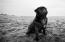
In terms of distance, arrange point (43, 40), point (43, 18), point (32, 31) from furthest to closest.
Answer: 1. point (32, 31)
2. point (43, 40)
3. point (43, 18)

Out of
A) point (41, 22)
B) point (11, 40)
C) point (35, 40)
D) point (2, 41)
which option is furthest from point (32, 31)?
point (2, 41)

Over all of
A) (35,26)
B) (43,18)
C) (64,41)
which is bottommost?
(64,41)

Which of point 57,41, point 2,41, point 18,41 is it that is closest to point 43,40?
point 57,41

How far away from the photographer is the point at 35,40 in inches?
149

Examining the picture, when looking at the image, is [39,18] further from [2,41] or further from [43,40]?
[2,41]

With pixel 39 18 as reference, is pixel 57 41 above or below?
below

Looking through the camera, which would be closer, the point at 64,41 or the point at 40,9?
the point at 40,9

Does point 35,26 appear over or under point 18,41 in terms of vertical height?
over

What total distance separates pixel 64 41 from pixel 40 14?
1.69 m

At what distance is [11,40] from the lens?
3.95 m

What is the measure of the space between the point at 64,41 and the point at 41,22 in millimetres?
1376

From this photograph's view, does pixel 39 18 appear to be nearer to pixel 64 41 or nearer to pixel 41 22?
pixel 41 22

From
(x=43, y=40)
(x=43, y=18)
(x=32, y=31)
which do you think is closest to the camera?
(x=43, y=18)

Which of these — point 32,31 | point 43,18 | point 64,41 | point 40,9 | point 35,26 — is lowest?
point 64,41
